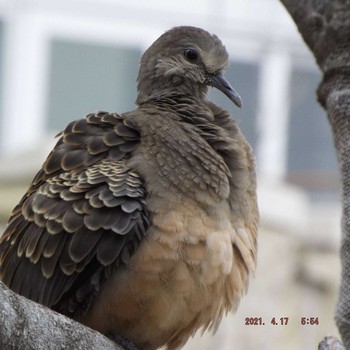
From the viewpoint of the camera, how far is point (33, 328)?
3.71 metres

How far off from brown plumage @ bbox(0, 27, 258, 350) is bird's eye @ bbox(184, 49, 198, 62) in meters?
0.34

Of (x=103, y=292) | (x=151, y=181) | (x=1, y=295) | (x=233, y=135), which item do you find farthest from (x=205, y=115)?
(x=1, y=295)

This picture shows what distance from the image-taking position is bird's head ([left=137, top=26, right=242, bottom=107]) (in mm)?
5156

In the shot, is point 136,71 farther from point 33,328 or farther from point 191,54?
point 33,328

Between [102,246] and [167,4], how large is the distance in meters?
8.63

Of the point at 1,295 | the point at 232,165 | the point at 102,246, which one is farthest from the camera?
the point at 232,165

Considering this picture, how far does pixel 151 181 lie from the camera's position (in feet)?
15.1

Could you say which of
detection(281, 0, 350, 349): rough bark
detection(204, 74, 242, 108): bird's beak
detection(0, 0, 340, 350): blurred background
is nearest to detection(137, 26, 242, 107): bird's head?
detection(204, 74, 242, 108): bird's beak

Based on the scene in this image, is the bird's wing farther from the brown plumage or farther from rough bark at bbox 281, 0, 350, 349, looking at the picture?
rough bark at bbox 281, 0, 350, 349

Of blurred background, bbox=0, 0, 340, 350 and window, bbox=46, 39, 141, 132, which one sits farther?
window, bbox=46, 39, 141, 132

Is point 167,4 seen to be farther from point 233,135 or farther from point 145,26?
point 233,135

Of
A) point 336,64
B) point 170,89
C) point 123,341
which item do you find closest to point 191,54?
point 170,89

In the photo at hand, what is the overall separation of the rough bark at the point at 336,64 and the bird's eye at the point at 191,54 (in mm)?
446

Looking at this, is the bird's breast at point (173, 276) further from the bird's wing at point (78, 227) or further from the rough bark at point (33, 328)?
the rough bark at point (33, 328)
